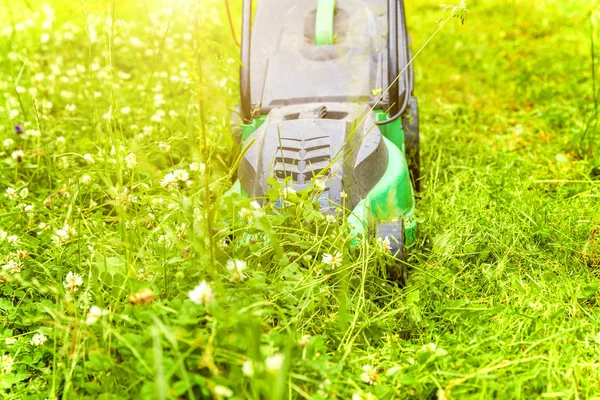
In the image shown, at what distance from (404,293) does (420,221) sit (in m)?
0.30

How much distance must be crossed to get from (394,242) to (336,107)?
64 centimetres

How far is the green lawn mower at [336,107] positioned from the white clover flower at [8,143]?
3.19 ft

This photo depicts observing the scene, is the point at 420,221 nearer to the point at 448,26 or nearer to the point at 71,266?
the point at 71,266

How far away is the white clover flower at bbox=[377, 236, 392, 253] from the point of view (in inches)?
67.3

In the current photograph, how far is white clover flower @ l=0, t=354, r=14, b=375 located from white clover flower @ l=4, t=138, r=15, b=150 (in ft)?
4.00

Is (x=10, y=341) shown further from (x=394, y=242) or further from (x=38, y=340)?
(x=394, y=242)

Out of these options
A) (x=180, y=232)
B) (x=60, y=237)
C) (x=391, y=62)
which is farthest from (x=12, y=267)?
(x=391, y=62)

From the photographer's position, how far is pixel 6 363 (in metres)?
1.49

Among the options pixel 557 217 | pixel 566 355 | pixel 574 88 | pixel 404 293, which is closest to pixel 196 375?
pixel 404 293

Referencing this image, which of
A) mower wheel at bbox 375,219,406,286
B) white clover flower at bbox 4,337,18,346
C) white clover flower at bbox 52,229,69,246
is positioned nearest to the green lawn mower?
mower wheel at bbox 375,219,406,286

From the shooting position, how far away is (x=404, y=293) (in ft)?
5.77

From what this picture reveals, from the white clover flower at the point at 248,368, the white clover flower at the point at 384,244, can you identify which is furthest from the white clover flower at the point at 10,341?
the white clover flower at the point at 384,244

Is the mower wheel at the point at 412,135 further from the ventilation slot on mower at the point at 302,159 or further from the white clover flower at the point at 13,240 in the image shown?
the white clover flower at the point at 13,240

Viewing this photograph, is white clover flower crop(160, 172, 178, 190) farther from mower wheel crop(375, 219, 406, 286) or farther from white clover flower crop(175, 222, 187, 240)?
mower wheel crop(375, 219, 406, 286)
